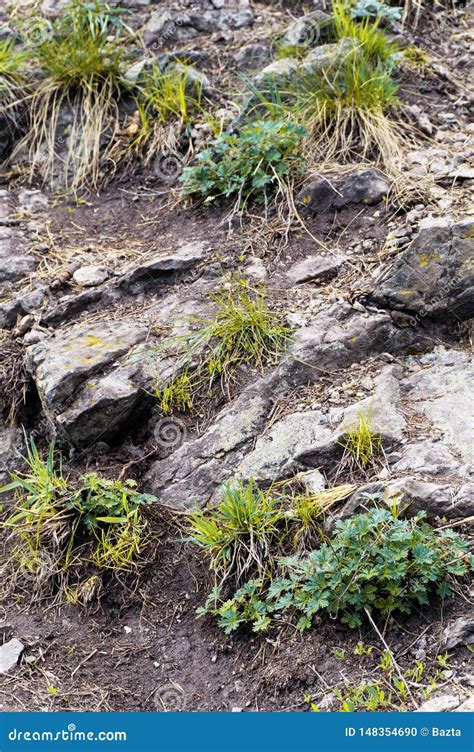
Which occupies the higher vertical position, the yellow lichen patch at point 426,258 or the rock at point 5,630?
the yellow lichen patch at point 426,258

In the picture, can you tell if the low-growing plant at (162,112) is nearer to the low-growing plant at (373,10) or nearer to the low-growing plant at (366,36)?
the low-growing plant at (366,36)

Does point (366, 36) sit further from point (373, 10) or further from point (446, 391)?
point (446, 391)

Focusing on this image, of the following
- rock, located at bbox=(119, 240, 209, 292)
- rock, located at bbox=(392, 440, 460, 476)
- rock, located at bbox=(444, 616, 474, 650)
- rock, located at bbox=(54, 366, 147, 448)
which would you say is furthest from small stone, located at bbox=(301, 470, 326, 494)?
rock, located at bbox=(119, 240, 209, 292)

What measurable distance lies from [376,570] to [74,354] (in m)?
1.83

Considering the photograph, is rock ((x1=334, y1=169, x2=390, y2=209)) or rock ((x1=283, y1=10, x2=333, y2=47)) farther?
rock ((x1=283, y1=10, x2=333, y2=47))

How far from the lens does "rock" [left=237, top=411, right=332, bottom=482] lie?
3.42 m

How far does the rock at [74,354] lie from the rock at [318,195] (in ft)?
3.84

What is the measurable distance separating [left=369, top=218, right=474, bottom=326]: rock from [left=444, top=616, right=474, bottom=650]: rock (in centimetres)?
151

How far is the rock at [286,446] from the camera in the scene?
11.2 feet

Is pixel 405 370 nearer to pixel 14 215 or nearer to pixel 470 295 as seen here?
pixel 470 295

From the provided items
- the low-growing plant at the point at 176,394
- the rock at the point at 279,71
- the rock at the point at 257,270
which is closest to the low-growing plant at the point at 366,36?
the rock at the point at 279,71

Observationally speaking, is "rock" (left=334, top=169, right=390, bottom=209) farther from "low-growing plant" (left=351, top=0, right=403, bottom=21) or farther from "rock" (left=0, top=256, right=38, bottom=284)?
"rock" (left=0, top=256, right=38, bottom=284)

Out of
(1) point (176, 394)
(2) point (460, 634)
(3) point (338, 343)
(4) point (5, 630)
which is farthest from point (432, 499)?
(4) point (5, 630)

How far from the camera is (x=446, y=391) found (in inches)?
139
